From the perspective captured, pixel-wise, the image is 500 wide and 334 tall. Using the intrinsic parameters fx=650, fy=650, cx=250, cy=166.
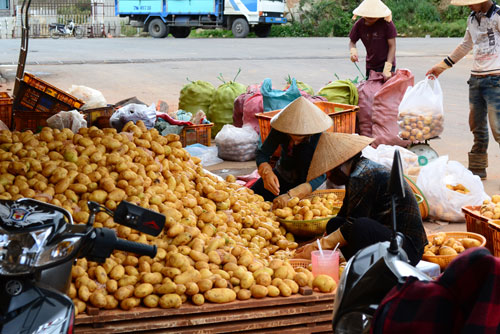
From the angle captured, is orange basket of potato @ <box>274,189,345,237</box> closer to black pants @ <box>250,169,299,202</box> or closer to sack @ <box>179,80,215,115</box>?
black pants @ <box>250,169,299,202</box>

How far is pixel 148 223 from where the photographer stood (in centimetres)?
169

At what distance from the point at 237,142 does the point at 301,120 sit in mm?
2516

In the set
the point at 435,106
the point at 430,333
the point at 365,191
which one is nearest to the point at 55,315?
the point at 430,333

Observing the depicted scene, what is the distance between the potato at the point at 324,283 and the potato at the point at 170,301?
65 centimetres

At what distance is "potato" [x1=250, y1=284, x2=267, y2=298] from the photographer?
2.92m

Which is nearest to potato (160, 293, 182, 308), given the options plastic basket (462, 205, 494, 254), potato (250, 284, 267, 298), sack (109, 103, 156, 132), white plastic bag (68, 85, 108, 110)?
potato (250, 284, 267, 298)

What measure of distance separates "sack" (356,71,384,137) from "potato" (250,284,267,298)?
449 centimetres

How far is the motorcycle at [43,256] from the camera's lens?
1.59m

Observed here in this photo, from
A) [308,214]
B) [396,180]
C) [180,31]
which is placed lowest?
[308,214]

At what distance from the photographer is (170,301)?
2.80 m

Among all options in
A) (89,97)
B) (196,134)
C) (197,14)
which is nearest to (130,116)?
(196,134)

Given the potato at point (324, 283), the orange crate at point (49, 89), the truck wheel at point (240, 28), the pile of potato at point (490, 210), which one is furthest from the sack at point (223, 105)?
the truck wheel at point (240, 28)

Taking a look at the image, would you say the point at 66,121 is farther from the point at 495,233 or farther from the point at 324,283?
the point at 495,233

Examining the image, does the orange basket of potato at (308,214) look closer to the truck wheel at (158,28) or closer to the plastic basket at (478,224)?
the plastic basket at (478,224)
